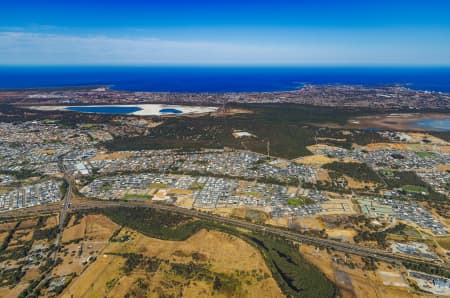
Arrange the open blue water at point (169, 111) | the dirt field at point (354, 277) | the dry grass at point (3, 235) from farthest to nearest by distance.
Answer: the open blue water at point (169, 111) < the dry grass at point (3, 235) < the dirt field at point (354, 277)

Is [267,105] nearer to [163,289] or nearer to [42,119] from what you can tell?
[42,119]

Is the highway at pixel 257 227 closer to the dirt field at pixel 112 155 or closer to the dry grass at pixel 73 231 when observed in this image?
the dry grass at pixel 73 231

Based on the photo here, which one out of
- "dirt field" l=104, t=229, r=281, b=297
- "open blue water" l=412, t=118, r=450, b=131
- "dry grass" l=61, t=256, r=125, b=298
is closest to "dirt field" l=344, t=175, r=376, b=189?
"dirt field" l=104, t=229, r=281, b=297

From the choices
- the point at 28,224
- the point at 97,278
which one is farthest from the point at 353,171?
the point at 28,224

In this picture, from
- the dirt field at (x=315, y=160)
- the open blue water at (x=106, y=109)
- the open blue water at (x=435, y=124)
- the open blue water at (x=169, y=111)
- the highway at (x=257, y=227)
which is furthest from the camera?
the open blue water at (x=106, y=109)

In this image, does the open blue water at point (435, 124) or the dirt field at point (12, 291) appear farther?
the open blue water at point (435, 124)

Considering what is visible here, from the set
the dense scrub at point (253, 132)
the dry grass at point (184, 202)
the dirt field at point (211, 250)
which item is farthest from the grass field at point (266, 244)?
the dense scrub at point (253, 132)

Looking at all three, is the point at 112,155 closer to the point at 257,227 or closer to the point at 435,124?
the point at 257,227

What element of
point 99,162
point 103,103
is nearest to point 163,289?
point 99,162

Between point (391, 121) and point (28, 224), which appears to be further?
point (391, 121)
